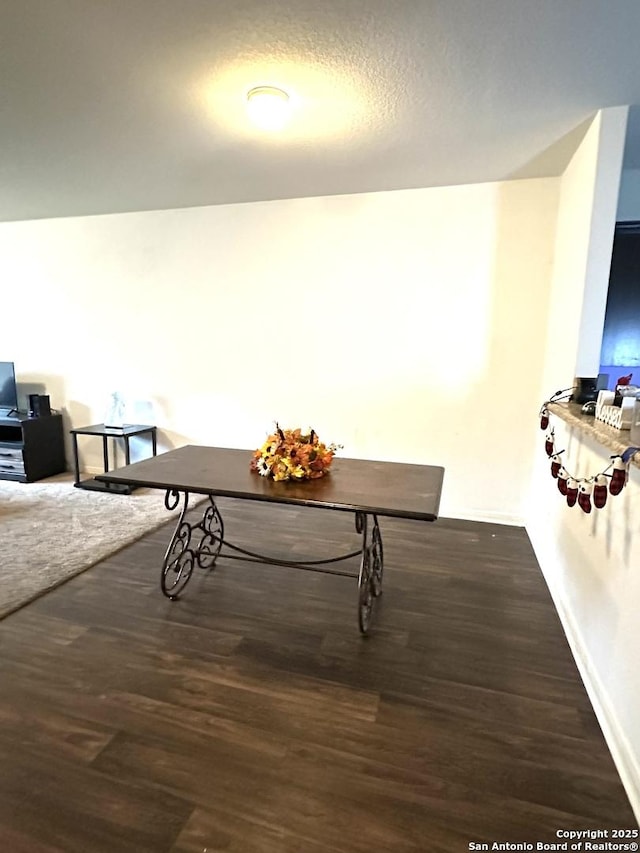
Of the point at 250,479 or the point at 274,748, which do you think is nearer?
the point at 274,748

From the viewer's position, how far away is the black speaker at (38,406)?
14.3 ft

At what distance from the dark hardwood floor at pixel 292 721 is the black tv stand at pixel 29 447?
7.35 ft

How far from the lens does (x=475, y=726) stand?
5.23 feet

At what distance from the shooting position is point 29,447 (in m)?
4.22

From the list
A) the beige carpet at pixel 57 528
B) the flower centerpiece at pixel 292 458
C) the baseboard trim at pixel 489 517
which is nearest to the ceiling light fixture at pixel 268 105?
the flower centerpiece at pixel 292 458

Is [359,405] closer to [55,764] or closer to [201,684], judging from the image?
[201,684]

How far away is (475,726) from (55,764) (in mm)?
1401

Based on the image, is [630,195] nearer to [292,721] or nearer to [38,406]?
[292,721]

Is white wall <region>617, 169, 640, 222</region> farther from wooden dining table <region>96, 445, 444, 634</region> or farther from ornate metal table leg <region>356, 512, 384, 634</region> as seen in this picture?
A: ornate metal table leg <region>356, 512, 384, 634</region>

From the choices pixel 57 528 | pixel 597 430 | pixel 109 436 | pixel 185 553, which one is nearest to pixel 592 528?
pixel 597 430

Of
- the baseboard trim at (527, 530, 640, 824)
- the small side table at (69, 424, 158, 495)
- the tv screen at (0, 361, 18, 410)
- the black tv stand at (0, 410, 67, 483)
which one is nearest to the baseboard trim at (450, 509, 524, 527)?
the baseboard trim at (527, 530, 640, 824)

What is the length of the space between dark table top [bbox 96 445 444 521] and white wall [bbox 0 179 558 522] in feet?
4.21

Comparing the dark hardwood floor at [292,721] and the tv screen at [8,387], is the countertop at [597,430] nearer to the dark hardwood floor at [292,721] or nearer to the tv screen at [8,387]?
the dark hardwood floor at [292,721]

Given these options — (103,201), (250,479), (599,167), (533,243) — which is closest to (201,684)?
(250,479)
